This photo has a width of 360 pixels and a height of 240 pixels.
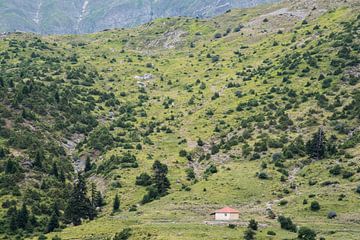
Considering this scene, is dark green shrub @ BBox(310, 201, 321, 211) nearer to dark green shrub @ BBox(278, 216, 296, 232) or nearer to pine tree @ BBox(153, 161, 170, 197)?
dark green shrub @ BBox(278, 216, 296, 232)

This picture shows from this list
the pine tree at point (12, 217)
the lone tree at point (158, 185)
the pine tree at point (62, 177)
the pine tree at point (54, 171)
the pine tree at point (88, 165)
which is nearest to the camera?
the pine tree at point (12, 217)

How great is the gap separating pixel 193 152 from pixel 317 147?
111 feet

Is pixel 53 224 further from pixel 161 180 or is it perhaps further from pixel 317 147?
pixel 317 147

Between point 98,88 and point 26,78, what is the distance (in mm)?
26156

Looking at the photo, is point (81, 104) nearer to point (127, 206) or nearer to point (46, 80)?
point (46, 80)

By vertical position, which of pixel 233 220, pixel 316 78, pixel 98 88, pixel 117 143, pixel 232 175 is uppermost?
pixel 98 88

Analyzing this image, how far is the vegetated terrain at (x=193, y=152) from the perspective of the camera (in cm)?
9800

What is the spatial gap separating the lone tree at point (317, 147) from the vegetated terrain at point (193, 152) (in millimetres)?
283

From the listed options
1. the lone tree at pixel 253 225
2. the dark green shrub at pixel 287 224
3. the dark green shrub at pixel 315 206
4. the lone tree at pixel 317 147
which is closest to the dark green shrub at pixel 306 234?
the dark green shrub at pixel 287 224

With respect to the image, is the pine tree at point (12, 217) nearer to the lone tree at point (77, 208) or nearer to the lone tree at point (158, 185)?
the lone tree at point (77, 208)

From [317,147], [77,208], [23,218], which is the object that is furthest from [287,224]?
[23,218]

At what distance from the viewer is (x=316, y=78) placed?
165 meters

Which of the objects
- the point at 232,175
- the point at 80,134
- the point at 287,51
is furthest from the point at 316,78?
the point at 80,134

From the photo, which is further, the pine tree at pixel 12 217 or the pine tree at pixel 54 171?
the pine tree at pixel 54 171
